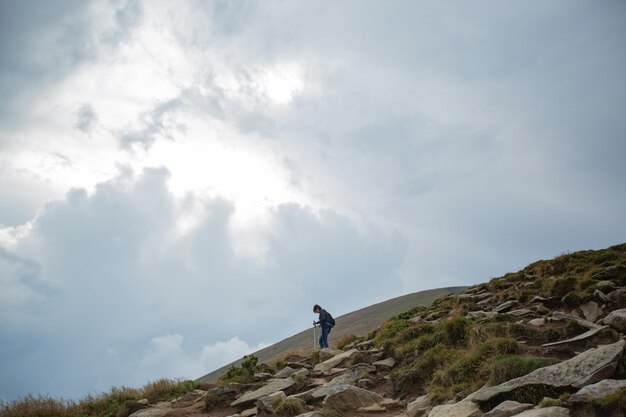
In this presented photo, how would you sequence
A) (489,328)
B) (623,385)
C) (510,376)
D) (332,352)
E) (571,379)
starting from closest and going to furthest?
(623,385), (571,379), (510,376), (489,328), (332,352)

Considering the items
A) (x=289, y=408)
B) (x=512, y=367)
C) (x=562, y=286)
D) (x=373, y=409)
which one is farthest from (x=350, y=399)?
(x=562, y=286)

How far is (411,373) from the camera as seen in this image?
41.0 ft

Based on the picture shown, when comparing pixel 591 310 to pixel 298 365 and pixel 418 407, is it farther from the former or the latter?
pixel 298 365

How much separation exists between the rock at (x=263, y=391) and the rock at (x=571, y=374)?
6629 mm

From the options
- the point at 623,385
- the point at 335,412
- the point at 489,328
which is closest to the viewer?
the point at 623,385

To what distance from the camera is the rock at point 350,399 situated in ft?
37.1

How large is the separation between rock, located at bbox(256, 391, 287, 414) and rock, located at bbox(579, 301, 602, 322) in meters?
9.38

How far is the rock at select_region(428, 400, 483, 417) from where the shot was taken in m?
8.21

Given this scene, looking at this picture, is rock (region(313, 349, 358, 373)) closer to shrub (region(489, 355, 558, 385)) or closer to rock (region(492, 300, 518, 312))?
rock (region(492, 300, 518, 312))

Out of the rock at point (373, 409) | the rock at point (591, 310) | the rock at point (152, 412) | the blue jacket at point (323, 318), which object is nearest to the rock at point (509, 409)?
the rock at point (373, 409)

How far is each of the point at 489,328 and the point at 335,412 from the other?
5.40m

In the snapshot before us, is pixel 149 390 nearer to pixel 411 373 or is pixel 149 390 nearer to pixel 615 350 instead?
pixel 411 373

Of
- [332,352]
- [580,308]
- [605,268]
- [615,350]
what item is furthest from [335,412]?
[605,268]

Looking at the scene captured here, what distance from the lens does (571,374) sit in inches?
318
